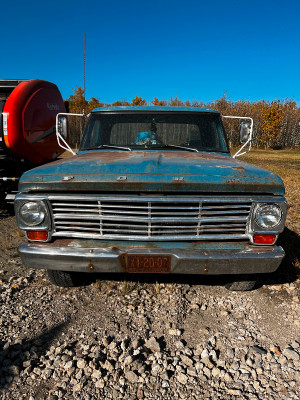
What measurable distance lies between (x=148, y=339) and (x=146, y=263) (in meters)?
0.63

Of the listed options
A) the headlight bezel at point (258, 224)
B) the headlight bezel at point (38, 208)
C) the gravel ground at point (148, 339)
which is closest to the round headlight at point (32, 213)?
the headlight bezel at point (38, 208)

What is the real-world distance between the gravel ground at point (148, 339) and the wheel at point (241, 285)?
0.21 ft

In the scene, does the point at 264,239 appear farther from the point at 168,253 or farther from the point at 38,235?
the point at 38,235

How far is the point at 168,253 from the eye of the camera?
2.29 m

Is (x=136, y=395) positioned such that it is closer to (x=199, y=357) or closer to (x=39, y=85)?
(x=199, y=357)

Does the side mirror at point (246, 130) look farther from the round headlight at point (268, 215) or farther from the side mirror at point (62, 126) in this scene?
the side mirror at point (62, 126)

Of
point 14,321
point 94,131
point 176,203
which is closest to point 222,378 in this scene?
point 176,203

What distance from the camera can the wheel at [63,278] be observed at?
2883 millimetres

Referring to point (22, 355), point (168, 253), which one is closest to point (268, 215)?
point (168, 253)

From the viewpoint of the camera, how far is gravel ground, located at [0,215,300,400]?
1.92 meters

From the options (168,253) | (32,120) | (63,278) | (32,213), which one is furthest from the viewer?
(32,120)

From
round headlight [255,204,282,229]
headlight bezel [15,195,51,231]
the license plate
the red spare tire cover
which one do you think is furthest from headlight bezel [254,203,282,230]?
the red spare tire cover

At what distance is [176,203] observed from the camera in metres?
2.35

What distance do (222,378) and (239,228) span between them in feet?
3.64
